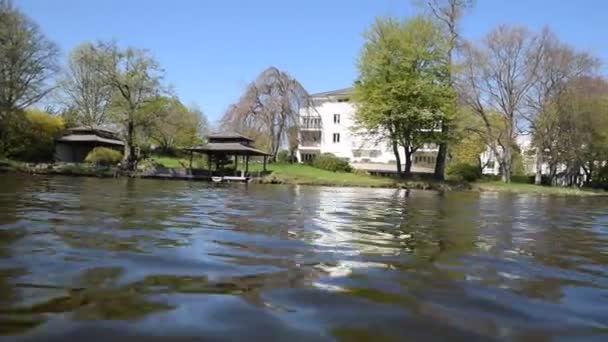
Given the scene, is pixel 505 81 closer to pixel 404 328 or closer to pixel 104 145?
pixel 104 145

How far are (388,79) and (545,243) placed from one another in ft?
120

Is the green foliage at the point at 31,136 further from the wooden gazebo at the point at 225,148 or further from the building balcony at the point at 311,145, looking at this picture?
the building balcony at the point at 311,145

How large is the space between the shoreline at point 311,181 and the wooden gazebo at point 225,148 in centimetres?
A: 275

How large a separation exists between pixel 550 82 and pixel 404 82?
1449cm

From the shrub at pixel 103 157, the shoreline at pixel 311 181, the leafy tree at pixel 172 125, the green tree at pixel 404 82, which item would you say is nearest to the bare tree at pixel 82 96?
the leafy tree at pixel 172 125

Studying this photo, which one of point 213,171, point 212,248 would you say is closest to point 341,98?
point 213,171

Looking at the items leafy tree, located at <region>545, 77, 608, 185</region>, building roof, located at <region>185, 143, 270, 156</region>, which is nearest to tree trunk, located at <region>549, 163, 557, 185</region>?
leafy tree, located at <region>545, 77, 608, 185</region>

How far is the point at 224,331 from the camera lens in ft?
10.5

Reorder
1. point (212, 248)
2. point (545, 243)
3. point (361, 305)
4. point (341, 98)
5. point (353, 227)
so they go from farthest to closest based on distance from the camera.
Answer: point (341, 98)
point (353, 227)
point (545, 243)
point (212, 248)
point (361, 305)

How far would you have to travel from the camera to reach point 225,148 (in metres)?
41.0

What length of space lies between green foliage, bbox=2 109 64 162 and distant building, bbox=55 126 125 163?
34.0 inches

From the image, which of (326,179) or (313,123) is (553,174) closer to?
(326,179)

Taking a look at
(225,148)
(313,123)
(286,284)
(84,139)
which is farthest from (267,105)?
(286,284)

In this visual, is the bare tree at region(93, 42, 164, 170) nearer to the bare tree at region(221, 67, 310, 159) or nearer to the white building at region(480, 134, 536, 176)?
the bare tree at region(221, 67, 310, 159)
